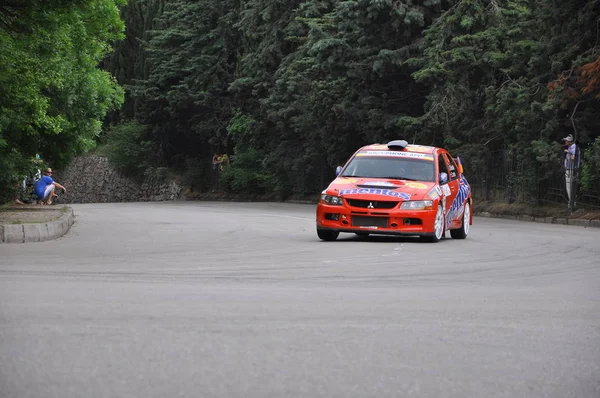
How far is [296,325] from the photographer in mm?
7828

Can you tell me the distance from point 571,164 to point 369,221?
13.9 metres

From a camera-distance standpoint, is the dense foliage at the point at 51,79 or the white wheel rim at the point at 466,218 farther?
the dense foliage at the point at 51,79

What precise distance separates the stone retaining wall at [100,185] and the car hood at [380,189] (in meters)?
46.7

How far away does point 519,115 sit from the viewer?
109ft

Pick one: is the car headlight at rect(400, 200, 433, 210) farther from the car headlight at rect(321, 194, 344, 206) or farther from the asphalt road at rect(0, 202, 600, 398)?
the asphalt road at rect(0, 202, 600, 398)

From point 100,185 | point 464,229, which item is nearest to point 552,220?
point 464,229

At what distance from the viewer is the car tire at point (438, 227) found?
62.6 feet

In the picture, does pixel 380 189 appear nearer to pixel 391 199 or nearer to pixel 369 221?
pixel 391 199

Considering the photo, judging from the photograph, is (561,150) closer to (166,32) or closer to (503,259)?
(503,259)

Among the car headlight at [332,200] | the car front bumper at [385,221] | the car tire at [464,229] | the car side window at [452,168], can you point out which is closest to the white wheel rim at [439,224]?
the car front bumper at [385,221]

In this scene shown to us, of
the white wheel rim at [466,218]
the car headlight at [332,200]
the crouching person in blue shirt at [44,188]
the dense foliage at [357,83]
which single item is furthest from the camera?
the crouching person in blue shirt at [44,188]

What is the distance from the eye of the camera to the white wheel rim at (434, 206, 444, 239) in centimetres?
1916

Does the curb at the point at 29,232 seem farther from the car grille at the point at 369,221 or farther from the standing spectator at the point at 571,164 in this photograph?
the standing spectator at the point at 571,164

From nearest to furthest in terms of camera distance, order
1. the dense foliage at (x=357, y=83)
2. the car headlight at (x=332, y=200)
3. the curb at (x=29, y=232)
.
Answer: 1. the curb at (x=29, y=232)
2. the car headlight at (x=332, y=200)
3. the dense foliage at (x=357, y=83)
